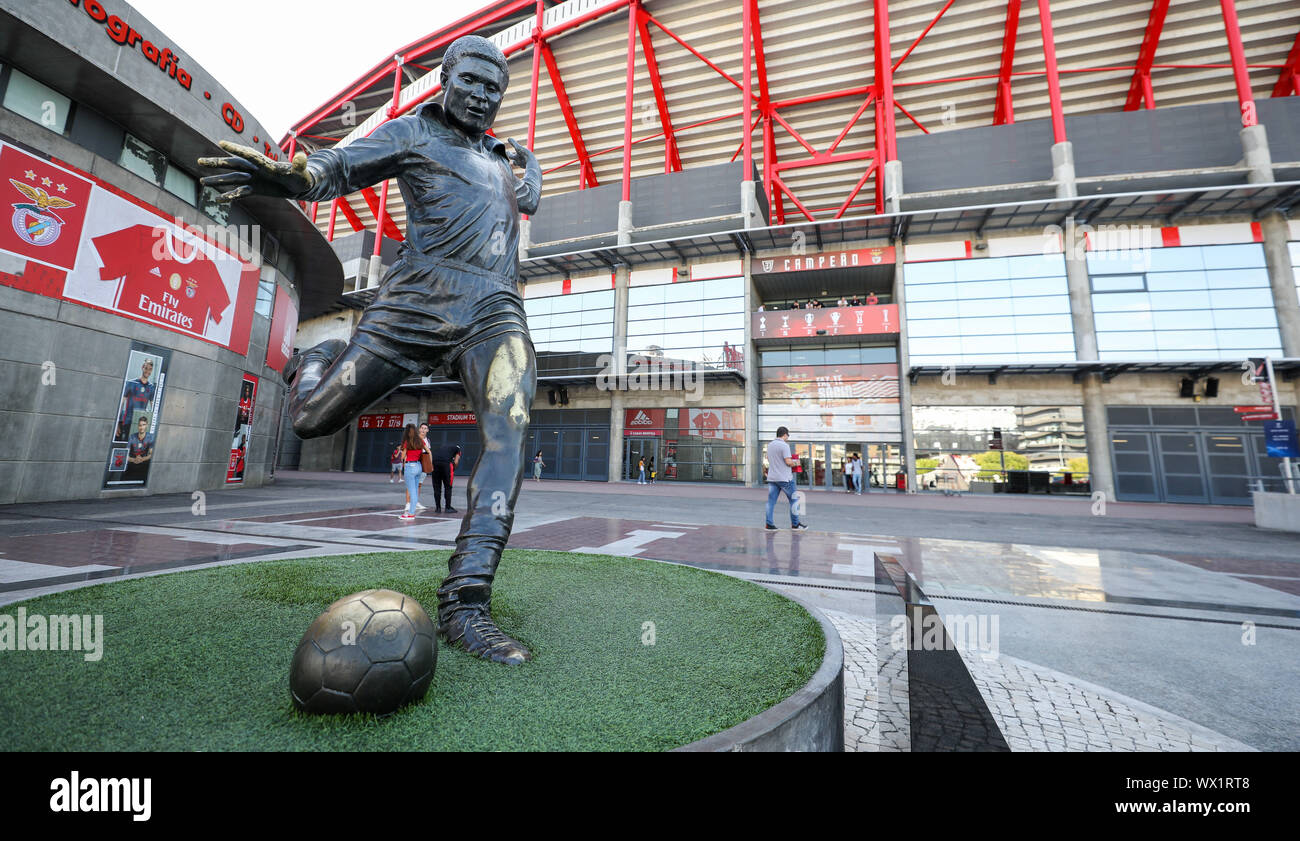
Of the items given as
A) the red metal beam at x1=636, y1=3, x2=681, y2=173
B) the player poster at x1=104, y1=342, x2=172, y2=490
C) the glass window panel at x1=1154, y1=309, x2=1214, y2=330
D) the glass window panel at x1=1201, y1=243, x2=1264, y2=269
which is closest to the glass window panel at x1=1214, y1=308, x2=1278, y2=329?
the glass window panel at x1=1154, y1=309, x2=1214, y2=330

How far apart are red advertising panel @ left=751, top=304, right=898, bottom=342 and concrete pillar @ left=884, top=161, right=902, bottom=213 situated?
4.15 metres

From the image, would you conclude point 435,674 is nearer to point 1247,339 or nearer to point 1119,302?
point 1119,302

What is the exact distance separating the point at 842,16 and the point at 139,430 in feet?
101

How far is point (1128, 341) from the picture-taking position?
19.5m

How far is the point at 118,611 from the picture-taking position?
8.80 feet

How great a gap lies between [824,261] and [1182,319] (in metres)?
13.4

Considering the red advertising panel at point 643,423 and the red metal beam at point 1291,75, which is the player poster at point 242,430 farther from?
the red metal beam at point 1291,75

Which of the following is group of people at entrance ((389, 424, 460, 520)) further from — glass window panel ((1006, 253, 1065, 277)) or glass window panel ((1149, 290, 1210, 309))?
glass window panel ((1149, 290, 1210, 309))

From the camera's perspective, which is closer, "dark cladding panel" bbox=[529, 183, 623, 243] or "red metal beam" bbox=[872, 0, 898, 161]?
"red metal beam" bbox=[872, 0, 898, 161]

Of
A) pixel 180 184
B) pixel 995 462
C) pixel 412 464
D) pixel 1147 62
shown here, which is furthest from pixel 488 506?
pixel 1147 62

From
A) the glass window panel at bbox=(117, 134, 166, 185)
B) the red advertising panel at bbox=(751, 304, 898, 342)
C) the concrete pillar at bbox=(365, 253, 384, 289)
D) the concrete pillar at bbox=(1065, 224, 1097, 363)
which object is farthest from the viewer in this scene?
the concrete pillar at bbox=(365, 253, 384, 289)

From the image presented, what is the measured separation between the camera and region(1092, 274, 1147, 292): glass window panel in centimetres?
1973

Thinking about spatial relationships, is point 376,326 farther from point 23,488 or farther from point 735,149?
point 735,149
